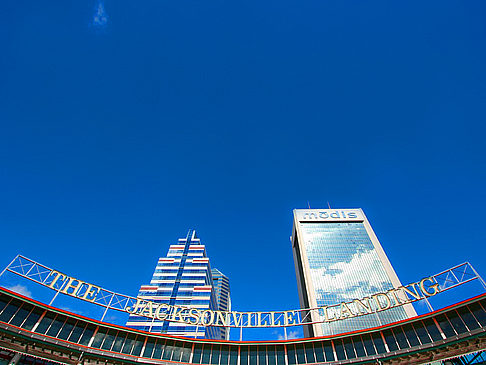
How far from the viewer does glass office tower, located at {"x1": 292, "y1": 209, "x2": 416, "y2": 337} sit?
110 m

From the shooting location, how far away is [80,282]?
34219 millimetres

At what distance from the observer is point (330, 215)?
16500cm

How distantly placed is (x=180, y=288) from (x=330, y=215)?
98.1m

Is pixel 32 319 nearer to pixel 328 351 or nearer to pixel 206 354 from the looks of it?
pixel 206 354

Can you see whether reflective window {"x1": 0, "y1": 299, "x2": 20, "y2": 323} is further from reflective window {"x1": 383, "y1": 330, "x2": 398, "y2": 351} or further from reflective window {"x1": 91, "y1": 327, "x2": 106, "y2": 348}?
reflective window {"x1": 383, "y1": 330, "x2": 398, "y2": 351}

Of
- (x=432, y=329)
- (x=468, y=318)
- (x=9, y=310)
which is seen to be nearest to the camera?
(x=9, y=310)

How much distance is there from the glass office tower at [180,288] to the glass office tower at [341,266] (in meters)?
47.7

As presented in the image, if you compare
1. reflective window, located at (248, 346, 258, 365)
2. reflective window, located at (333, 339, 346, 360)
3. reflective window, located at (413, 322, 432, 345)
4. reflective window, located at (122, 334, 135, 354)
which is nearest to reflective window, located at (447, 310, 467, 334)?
reflective window, located at (413, 322, 432, 345)

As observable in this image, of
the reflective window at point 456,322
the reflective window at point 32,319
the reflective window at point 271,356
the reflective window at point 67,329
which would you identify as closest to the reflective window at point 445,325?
the reflective window at point 456,322

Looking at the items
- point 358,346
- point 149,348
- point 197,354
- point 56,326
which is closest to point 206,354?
point 197,354

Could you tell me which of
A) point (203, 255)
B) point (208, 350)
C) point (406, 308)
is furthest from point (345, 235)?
point (208, 350)

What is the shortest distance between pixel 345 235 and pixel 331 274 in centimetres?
2879

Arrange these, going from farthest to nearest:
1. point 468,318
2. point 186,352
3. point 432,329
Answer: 1. point 186,352
2. point 432,329
3. point 468,318

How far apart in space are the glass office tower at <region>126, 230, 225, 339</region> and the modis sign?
66322 mm
